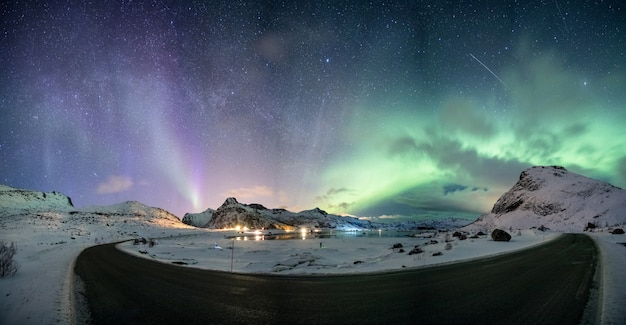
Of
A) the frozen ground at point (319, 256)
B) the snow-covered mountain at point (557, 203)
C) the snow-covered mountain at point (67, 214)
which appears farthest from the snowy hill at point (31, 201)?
the snow-covered mountain at point (557, 203)

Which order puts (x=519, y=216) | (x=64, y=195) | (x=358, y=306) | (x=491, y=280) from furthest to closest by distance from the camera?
(x=64, y=195) < (x=519, y=216) < (x=491, y=280) < (x=358, y=306)

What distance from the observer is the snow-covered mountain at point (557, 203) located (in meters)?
92.9

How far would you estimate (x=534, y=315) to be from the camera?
5820 millimetres

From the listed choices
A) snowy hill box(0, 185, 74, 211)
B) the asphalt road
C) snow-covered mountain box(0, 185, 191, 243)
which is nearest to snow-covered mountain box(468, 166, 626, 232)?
the asphalt road

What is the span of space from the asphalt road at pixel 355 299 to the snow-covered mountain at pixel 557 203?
9501 cm

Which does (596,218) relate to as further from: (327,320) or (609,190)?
(327,320)

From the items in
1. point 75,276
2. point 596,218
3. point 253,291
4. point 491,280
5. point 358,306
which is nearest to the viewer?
point 358,306

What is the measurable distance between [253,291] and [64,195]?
21945 centimetres

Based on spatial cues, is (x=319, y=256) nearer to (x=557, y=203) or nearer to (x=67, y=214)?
(x=67, y=214)

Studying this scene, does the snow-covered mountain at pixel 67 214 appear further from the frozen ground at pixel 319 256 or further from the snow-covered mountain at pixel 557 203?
the snow-covered mountain at pixel 557 203

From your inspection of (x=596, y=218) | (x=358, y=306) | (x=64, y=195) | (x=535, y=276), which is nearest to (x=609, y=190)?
(x=596, y=218)

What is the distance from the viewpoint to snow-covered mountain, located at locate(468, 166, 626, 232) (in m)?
92.9

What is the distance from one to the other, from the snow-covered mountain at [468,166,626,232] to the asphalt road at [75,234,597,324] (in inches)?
3741

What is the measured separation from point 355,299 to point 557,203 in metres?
149
